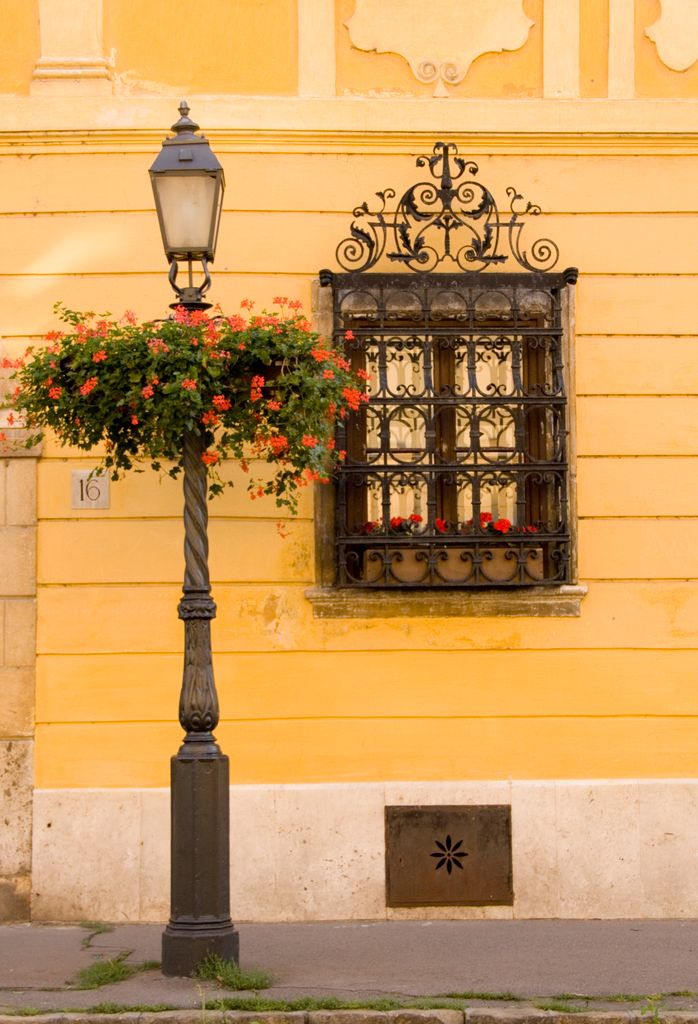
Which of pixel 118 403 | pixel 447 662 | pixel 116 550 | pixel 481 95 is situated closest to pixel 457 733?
pixel 447 662

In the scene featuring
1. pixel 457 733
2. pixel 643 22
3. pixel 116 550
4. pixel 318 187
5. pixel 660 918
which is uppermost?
pixel 643 22

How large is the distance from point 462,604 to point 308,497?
106cm

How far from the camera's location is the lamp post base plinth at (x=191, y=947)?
7.50 m

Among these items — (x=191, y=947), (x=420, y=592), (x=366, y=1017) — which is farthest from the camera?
(x=420, y=592)

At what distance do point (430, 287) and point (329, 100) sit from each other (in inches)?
47.9

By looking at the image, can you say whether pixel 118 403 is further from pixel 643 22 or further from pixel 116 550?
pixel 643 22

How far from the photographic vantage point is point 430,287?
372 inches

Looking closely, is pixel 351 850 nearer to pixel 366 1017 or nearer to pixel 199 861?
pixel 199 861

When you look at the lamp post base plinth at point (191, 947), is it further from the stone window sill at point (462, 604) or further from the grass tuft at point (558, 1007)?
the stone window sill at point (462, 604)

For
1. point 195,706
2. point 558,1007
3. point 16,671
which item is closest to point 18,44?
point 16,671

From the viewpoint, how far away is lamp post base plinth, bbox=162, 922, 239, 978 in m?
7.50

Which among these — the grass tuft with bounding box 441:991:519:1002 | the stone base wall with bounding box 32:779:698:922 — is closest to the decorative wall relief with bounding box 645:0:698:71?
the stone base wall with bounding box 32:779:698:922

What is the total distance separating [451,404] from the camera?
9.36 m

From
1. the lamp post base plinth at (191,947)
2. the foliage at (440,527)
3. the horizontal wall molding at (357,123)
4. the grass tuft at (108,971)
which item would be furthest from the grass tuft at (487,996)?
the horizontal wall molding at (357,123)
